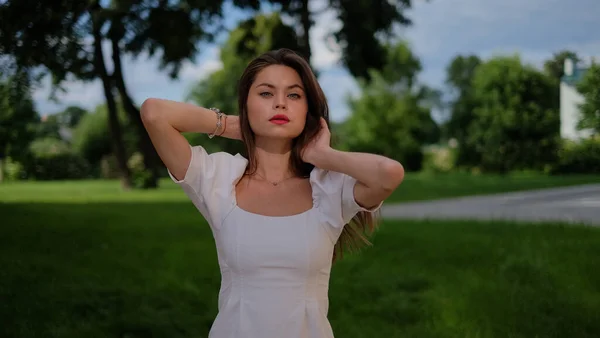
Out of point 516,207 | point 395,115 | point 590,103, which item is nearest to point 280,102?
point 590,103

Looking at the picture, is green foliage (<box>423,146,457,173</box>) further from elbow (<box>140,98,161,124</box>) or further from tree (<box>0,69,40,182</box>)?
elbow (<box>140,98,161,124</box>)

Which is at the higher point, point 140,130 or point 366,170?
point 366,170

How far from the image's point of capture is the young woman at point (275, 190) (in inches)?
71.5

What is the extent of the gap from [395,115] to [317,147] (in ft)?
133

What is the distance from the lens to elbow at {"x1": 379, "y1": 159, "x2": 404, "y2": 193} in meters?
1.72

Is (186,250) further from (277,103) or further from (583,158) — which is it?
(583,158)

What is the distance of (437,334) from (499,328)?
0.47 meters

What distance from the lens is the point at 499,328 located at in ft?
15.8

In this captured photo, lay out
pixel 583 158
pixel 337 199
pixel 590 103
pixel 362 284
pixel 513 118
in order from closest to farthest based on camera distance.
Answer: pixel 337 199, pixel 362 284, pixel 590 103, pixel 583 158, pixel 513 118

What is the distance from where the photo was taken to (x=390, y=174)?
5.66 feet

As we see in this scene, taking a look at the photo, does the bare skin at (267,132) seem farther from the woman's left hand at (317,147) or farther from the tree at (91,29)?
the tree at (91,29)

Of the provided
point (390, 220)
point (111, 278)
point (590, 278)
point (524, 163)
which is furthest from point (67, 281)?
point (524, 163)

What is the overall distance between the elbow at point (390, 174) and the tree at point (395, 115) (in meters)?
38.3

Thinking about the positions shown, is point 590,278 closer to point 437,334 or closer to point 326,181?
point 437,334
